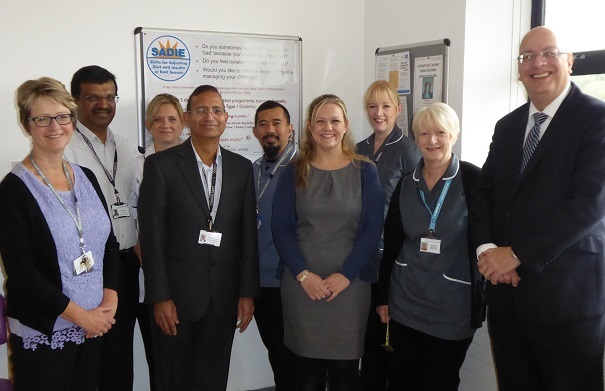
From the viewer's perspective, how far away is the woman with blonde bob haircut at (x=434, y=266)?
2.28 m

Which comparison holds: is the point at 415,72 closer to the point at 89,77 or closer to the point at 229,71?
the point at 229,71

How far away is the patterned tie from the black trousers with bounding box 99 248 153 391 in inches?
73.4

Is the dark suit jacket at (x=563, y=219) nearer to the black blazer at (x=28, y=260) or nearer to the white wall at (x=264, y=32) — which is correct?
the white wall at (x=264, y=32)

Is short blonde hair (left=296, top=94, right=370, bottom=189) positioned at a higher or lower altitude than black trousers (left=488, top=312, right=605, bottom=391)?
higher

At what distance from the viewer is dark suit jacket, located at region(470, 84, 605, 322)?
1.81 meters

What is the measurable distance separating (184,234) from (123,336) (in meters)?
0.73

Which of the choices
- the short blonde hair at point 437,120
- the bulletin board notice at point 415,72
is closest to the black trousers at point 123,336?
the short blonde hair at point 437,120

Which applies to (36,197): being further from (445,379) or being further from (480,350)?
(480,350)

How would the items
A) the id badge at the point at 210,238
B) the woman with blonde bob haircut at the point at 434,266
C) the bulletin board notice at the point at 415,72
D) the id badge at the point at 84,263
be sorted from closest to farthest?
the id badge at the point at 84,263 → the woman with blonde bob haircut at the point at 434,266 → the id badge at the point at 210,238 → the bulletin board notice at the point at 415,72

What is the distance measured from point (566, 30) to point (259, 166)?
1.91m

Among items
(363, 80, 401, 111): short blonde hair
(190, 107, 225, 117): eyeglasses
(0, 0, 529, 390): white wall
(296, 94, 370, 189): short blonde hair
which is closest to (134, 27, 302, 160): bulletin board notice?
(0, 0, 529, 390): white wall

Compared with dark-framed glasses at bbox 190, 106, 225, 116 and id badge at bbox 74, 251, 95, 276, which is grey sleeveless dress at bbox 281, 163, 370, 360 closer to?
dark-framed glasses at bbox 190, 106, 225, 116

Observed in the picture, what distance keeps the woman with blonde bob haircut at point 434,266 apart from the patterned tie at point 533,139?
327 millimetres

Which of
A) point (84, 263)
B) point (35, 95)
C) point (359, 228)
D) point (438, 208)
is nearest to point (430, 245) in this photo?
point (438, 208)
